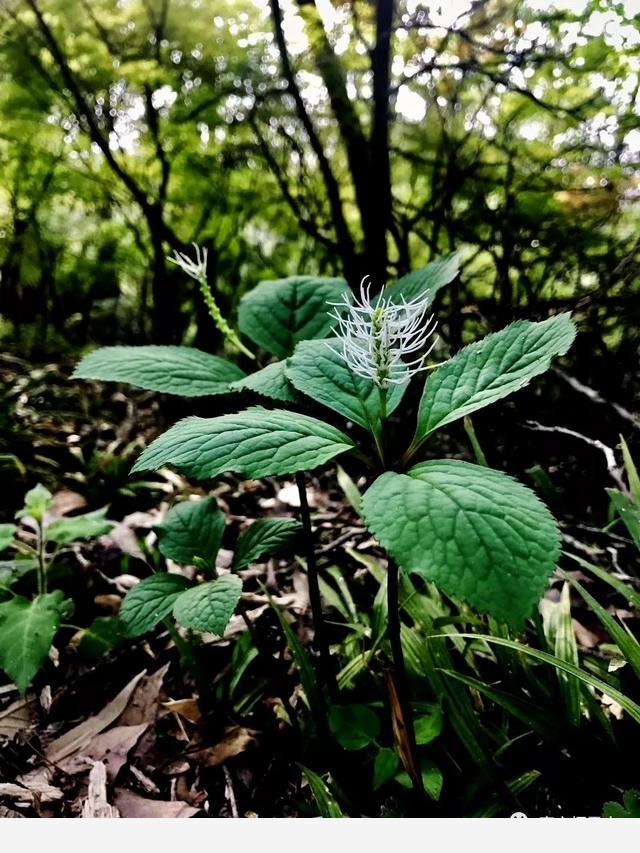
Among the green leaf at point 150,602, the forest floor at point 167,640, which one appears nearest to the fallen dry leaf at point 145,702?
the forest floor at point 167,640

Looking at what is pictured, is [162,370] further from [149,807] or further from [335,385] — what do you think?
[149,807]

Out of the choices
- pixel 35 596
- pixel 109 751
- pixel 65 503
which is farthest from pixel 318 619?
pixel 65 503

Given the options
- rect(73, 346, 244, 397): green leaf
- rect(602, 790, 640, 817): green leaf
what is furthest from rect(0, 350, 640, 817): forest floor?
rect(73, 346, 244, 397): green leaf

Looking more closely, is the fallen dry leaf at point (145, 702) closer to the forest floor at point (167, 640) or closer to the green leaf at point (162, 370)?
the forest floor at point (167, 640)

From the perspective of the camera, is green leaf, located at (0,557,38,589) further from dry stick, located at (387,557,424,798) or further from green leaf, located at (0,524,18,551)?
dry stick, located at (387,557,424,798)

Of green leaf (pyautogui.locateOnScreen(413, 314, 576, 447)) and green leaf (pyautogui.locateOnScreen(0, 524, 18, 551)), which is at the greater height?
green leaf (pyautogui.locateOnScreen(413, 314, 576, 447))

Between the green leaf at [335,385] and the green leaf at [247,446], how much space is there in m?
0.06

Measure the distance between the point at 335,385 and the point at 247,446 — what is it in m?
0.16

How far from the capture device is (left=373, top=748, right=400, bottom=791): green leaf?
688 mm

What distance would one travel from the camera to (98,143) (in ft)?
4.92

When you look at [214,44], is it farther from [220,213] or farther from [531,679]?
[531,679]

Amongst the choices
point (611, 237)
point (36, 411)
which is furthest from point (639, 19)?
point (36, 411)

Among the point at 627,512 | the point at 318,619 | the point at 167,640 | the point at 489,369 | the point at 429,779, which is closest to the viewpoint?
the point at 489,369

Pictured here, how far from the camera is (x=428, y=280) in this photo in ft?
2.50
